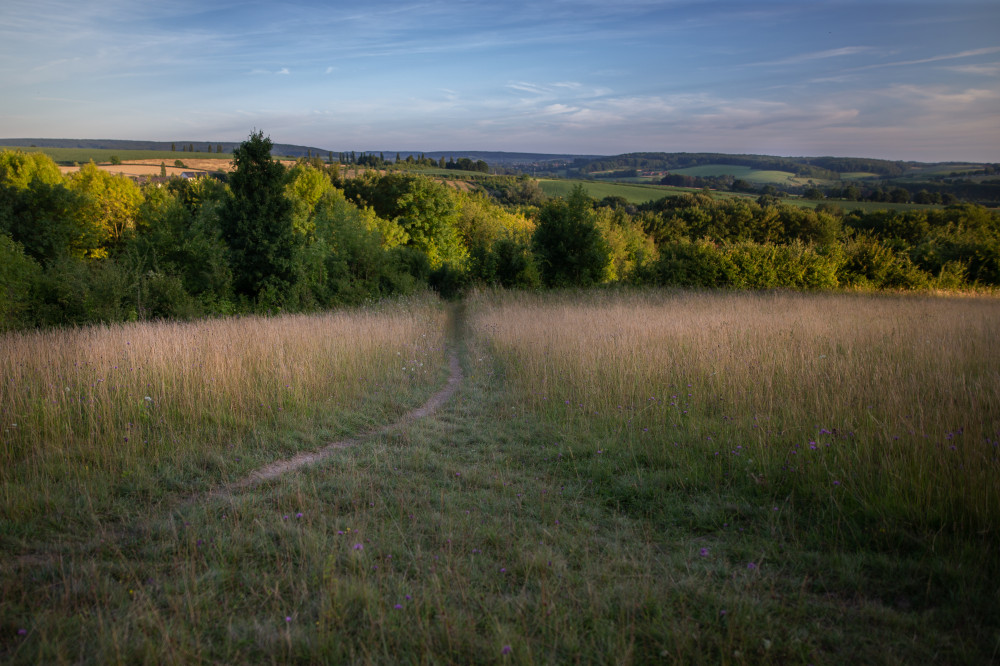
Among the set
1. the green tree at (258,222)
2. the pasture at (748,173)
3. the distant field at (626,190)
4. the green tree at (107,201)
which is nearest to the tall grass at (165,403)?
the green tree at (258,222)

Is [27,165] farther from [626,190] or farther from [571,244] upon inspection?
[626,190]

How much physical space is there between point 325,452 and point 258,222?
1706cm

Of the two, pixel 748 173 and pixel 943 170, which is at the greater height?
pixel 748 173

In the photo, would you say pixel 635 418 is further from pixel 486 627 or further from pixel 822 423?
pixel 486 627

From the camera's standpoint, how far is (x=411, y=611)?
9.30 ft

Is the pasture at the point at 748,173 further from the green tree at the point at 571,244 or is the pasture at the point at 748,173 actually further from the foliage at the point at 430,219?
the green tree at the point at 571,244

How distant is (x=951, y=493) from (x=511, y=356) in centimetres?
755

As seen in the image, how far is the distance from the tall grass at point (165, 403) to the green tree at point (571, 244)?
14.4 meters

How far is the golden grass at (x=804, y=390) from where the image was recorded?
407 centimetres

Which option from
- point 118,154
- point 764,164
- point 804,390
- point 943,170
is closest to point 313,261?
point 804,390

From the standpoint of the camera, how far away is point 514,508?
4215mm

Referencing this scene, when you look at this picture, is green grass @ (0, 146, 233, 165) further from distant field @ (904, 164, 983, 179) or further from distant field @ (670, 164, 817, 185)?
distant field @ (904, 164, 983, 179)

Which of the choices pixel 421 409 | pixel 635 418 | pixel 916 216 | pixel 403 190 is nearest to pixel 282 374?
pixel 421 409

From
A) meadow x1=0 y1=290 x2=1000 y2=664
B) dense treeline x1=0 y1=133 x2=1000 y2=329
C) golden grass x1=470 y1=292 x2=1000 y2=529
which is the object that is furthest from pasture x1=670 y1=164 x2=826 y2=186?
meadow x1=0 y1=290 x2=1000 y2=664
